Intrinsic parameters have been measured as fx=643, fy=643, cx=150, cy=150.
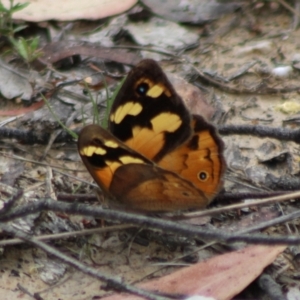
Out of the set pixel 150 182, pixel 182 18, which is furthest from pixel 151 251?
pixel 182 18

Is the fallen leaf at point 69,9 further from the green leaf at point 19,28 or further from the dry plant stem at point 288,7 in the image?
the dry plant stem at point 288,7

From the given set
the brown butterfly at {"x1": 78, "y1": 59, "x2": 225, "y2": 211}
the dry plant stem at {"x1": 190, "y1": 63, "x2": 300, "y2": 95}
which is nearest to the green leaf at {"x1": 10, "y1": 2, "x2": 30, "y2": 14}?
the dry plant stem at {"x1": 190, "y1": 63, "x2": 300, "y2": 95}

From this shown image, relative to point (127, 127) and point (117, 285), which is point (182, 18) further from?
point (117, 285)

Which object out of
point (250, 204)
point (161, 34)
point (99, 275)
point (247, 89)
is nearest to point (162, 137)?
point (250, 204)

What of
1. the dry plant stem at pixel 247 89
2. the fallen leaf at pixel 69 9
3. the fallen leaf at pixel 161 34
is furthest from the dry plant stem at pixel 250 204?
the fallen leaf at pixel 69 9

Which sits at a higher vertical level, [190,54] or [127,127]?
[127,127]

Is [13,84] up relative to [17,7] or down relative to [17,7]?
down

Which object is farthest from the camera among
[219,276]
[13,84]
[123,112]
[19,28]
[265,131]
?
[19,28]

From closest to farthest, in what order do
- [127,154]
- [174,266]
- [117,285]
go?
[117,285]
[127,154]
[174,266]

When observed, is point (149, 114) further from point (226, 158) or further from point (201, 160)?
point (226, 158)
